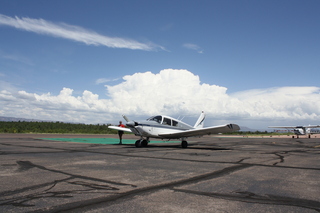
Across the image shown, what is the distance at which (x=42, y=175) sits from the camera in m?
6.75

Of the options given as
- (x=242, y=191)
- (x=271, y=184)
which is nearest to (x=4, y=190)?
(x=242, y=191)

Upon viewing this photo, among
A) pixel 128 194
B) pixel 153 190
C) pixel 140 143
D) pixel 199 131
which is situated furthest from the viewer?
pixel 140 143

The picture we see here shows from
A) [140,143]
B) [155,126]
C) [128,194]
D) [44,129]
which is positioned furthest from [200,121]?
[44,129]

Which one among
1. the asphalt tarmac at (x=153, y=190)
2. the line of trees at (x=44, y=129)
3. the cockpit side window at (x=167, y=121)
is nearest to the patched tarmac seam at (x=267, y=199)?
the asphalt tarmac at (x=153, y=190)

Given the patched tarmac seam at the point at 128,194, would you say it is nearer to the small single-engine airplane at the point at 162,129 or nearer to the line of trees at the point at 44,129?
the small single-engine airplane at the point at 162,129

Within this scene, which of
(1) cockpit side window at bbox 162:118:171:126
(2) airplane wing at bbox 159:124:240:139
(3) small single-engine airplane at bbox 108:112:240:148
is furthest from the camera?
(1) cockpit side window at bbox 162:118:171:126

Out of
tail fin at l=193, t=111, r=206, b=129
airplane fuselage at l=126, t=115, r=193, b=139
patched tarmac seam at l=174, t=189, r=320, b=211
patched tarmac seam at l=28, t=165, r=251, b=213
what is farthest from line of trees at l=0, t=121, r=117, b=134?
patched tarmac seam at l=174, t=189, r=320, b=211

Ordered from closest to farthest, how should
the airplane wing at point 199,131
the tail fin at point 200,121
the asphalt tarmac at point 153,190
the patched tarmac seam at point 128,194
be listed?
the patched tarmac seam at point 128,194, the asphalt tarmac at point 153,190, the airplane wing at point 199,131, the tail fin at point 200,121

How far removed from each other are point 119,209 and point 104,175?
9.88 ft

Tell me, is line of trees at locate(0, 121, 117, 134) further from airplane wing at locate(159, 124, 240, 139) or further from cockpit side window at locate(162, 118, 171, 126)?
airplane wing at locate(159, 124, 240, 139)

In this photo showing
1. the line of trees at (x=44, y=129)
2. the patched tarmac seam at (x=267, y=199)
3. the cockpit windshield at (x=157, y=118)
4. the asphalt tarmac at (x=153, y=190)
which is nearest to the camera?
the asphalt tarmac at (x=153, y=190)

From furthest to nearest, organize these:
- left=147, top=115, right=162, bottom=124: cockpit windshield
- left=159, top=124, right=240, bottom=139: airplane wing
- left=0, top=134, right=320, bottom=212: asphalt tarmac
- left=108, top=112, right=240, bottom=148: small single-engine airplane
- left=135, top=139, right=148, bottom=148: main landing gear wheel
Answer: left=147, top=115, right=162, bottom=124: cockpit windshield
left=135, top=139, right=148, bottom=148: main landing gear wheel
left=108, top=112, right=240, bottom=148: small single-engine airplane
left=159, top=124, right=240, bottom=139: airplane wing
left=0, top=134, right=320, bottom=212: asphalt tarmac

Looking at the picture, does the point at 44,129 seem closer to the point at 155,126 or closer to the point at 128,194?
the point at 155,126

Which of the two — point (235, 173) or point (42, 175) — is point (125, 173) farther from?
point (235, 173)
